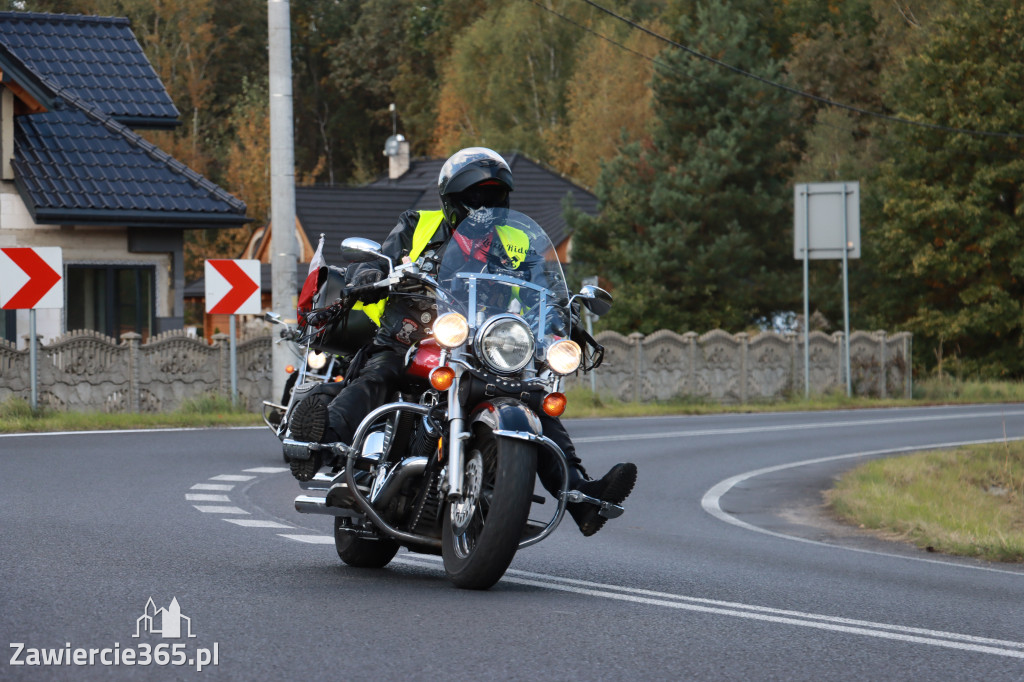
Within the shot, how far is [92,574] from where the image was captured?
289 inches

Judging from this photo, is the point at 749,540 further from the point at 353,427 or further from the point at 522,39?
the point at 522,39

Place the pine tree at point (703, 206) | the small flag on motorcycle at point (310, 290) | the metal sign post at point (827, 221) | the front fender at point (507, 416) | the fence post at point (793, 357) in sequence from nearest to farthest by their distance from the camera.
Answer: the front fender at point (507, 416) → the small flag on motorcycle at point (310, 290) → the metal sign post at point (827, 221) → the fence post at point (793, 357) → the pine tree at point (703, 206)

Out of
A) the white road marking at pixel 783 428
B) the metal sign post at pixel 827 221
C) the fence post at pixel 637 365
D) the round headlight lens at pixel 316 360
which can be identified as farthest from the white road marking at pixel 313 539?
the metal sign post at pixel 827 221

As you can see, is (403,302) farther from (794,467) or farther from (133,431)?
(133,431)

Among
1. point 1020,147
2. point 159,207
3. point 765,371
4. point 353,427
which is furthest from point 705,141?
point 353,427

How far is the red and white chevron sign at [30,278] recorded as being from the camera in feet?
63.0

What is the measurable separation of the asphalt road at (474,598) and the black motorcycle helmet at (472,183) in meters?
1.81

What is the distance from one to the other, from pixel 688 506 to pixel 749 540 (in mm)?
2512

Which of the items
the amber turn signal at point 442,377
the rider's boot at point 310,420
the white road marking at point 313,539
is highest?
the amber turn signal at point 442,377

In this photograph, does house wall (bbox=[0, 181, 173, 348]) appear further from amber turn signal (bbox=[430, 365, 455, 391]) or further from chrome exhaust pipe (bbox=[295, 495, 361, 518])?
amber turn signal (bbox=[430, 365, 455, 391])

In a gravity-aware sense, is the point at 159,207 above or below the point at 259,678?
above

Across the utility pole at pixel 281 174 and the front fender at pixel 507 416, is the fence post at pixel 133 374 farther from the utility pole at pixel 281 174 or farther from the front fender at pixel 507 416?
the front fender at pixel 507 416

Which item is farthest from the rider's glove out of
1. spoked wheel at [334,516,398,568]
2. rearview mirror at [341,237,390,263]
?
spoked wheel at [334,516,398,568]

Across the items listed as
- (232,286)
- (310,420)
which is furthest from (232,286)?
(310,420)
